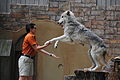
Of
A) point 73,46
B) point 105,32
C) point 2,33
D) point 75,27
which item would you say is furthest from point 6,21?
point 75,27

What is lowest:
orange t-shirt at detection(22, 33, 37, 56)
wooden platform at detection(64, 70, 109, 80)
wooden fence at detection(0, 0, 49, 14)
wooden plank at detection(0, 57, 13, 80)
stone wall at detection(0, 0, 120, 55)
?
wooden plank at detection(0, 57, 13, 80)

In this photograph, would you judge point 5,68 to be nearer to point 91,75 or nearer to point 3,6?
point 3,6

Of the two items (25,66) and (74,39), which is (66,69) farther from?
(25,66)

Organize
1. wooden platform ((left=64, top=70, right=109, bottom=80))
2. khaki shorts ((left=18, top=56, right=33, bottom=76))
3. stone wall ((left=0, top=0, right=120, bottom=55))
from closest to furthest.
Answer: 1. khaki shorts ((left=18, top=56, right=33, bottom=76))
2. wooden platform ((left=64, top=70, right=109, bottom=80))
3. stone wall ((left=0, top=0, right=120, bottom=55))

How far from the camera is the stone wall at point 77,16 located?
10312 mm

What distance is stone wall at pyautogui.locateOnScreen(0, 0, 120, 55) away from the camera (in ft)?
33.8

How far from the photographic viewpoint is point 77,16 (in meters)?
10.4

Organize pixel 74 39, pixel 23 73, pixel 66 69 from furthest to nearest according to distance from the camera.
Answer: pixel 66 69, pixel 74 39, pixel 23 73

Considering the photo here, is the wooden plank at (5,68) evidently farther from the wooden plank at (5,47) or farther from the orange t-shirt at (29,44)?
the orange t-shirt at (29,44)

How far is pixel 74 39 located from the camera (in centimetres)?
649

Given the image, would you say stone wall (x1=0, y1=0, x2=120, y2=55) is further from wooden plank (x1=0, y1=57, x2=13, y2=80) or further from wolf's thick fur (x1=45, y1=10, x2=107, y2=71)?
wolf's thick fur (x1=45, y1=10, x2=107, y2=71)

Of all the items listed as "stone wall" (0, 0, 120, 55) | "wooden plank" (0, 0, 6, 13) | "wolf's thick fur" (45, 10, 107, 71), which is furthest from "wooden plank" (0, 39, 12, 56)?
"wolf's thick fur" (45, 10, 107, 71)

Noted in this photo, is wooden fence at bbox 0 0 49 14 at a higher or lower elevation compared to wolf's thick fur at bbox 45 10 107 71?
higher

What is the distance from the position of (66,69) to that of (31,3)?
93.8 inches
